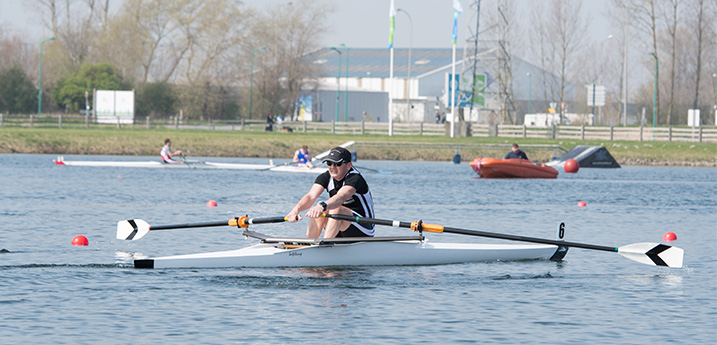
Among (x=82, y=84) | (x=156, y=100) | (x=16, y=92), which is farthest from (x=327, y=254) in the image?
(x=156, y=100)

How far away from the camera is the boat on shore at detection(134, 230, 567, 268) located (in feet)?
46.1

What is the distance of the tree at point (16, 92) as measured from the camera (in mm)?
80000

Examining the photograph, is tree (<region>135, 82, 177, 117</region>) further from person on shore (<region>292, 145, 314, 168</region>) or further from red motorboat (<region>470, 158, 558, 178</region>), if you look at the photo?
red motorboat (<region>470, 158, 558, 178</region>)

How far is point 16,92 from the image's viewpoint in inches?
3184

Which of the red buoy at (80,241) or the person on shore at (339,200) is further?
the red buoy at (80,241)

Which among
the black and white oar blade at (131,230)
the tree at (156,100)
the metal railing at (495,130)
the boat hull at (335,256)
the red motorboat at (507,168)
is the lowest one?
the boat hull at (335,256)

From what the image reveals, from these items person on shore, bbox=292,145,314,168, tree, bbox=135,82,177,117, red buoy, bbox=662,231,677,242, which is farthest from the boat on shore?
tree, bbox=135,82,177,117

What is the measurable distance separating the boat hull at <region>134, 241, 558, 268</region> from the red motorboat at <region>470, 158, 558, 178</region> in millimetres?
23249

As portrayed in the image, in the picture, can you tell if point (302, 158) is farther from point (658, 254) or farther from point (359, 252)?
point (658, 254)

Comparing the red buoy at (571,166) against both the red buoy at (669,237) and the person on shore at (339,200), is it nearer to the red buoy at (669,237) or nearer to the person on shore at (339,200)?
the red buoy at (669,237)

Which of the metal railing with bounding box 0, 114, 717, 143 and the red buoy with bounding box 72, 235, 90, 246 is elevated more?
the metal railing with bounding box 0, 114, 717, 143

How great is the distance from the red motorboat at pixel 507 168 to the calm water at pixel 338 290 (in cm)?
1359

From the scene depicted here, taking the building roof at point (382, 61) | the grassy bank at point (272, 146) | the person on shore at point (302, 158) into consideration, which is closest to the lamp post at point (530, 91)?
the building roof at point (382, 61)

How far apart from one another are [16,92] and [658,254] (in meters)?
74.0
